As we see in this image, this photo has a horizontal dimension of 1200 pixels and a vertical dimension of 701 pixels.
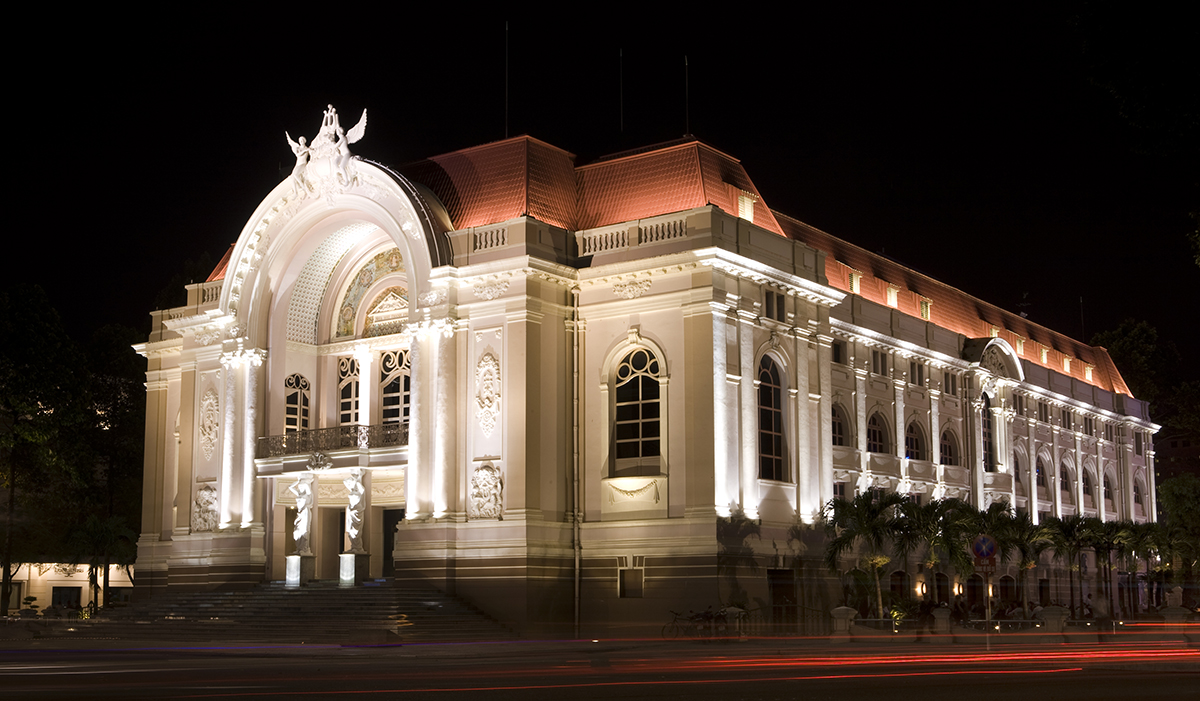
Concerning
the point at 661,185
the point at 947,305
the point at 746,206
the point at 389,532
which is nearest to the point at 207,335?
the point at 389,532

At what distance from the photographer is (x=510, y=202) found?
135ft

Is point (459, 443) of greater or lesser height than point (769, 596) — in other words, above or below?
above

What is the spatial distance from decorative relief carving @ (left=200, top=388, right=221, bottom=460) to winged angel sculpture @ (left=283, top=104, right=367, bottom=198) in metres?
8.14

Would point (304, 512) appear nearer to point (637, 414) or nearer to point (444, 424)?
point (444, 424)

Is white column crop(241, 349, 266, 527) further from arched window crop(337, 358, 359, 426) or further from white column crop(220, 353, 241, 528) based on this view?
arched window crop(337, 358, 359, 426)

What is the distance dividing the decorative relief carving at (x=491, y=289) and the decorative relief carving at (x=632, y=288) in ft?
11.1

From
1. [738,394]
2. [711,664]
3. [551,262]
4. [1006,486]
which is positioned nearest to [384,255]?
[551,262]

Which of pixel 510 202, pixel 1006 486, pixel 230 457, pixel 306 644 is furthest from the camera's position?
pixel 1006 486

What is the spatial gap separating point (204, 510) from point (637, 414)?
656 inches

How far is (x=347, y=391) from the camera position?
47500 mm

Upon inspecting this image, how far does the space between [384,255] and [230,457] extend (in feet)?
28.2

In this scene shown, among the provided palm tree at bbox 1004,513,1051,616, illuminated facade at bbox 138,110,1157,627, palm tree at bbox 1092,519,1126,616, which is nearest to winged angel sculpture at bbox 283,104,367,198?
illuminated facade at bbox 138,110,1157,627

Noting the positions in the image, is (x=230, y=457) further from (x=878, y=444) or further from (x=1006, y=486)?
(x=1006, y=486)

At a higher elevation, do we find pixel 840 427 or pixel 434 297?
pixel 434 297
